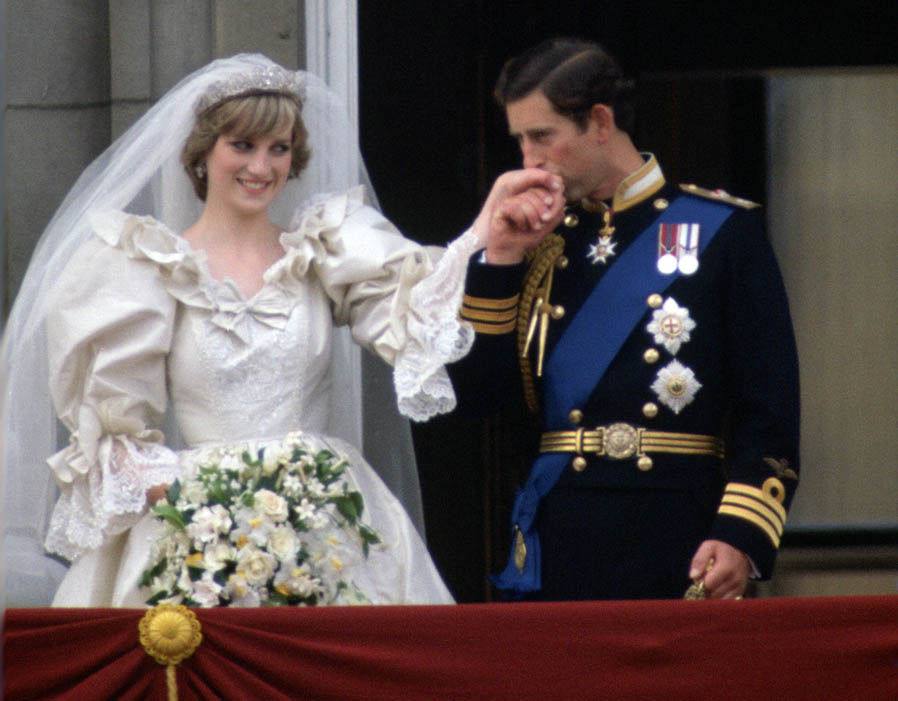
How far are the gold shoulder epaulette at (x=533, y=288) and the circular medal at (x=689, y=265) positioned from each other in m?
0.23

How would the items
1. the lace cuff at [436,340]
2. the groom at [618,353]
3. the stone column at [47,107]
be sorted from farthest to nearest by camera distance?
the stone column at [47,107], the lace cuff at [436,340], the groom at [618,353]

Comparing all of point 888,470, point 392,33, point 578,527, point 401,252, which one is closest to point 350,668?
point 578,527

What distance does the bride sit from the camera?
4316 millimetres

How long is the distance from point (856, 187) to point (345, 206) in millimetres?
2848

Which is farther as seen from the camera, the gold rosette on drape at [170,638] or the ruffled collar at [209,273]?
the ruffled collar at [209,273]

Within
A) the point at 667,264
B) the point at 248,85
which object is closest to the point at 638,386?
the point at 667,264

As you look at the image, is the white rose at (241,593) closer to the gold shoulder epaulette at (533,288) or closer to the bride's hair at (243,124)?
the gold shoulder epaulette at (533,288)

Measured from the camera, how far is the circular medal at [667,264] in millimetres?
4281

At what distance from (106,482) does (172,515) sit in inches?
12.0

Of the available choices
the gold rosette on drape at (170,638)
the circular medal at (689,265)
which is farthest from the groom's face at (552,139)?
the gold rosette on drape at (170,638)

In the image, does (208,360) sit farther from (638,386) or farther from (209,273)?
(638,386)

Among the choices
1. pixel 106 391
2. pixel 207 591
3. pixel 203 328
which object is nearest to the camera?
pixel 207 591

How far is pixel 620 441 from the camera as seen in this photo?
13.9ft

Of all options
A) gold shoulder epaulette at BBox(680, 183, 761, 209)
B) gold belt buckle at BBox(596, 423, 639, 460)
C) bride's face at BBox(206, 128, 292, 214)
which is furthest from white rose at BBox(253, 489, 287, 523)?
gold shoulder epaulette at BBox(680, 183, 761, 209)
